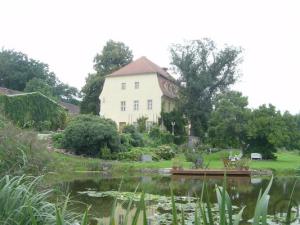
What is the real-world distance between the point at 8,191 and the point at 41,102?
33.1 m

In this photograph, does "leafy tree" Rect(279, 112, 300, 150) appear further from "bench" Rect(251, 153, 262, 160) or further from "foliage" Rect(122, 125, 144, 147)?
"foliage" Rect(122, 125, 144, 147)

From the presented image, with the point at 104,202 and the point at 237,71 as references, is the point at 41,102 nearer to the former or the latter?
the point at 237,71

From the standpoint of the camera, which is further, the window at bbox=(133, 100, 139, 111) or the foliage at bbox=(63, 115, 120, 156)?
the window at bbox=(133, 100, 139, 111)

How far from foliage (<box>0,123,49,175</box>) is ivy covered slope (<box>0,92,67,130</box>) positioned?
24785 millimetres

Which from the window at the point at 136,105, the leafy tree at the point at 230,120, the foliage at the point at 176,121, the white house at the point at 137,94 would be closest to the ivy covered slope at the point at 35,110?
the white house at the point at 137,94

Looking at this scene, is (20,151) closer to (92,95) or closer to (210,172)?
(210,172)

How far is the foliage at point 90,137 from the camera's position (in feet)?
94.8

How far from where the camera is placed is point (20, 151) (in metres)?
7.61

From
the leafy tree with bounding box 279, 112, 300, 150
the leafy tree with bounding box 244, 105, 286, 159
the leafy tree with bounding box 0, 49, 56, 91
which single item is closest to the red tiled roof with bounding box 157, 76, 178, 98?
the leafy tree with bounding box 244, 105, 286, 159

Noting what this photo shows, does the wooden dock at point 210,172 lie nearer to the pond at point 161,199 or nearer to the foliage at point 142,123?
the pond at point 161,199

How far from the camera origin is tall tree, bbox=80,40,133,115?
5209 cm

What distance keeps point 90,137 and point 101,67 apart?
27.7 meters

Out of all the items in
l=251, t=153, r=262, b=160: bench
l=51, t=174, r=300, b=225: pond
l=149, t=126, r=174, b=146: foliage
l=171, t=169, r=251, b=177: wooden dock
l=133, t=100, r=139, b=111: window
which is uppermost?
l=133, t=100, r=139, b=111: window

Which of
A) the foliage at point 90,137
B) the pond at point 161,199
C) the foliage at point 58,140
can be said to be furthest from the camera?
the foliage at point 58,140
